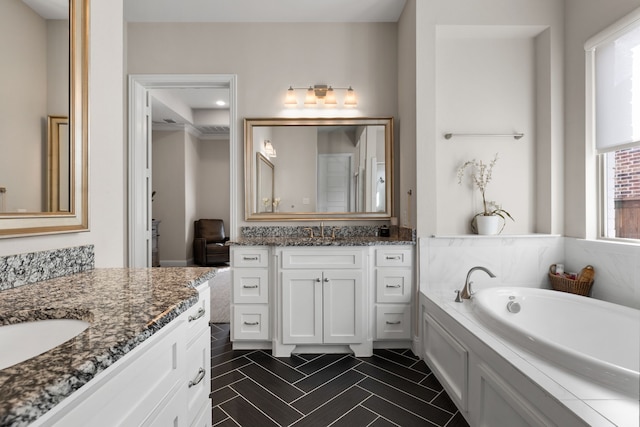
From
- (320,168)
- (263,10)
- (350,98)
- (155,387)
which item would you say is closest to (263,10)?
(263,10)

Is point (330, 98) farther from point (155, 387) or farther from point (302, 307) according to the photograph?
point (155, 387)

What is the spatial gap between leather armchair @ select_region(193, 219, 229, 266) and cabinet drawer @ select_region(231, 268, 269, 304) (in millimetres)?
3630

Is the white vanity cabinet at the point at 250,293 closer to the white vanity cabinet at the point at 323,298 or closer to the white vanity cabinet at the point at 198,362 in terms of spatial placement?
the white vanity cabinet at the point at 323,298

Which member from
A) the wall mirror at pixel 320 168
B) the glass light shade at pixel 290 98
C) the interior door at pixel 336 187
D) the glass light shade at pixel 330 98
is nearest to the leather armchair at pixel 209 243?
the wall mirror at pixel 320 168

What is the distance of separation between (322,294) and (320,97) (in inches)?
71.1

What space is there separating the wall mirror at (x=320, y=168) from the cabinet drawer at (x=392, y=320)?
2.77 feet

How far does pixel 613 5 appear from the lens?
204 centimetres

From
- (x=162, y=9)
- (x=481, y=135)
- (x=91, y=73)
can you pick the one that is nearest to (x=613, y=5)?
(x=481, y=135)

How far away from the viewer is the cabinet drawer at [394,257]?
2.54 m

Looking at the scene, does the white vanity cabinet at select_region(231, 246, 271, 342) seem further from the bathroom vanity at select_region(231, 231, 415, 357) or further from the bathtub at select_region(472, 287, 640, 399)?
the bathtub at select_region(472, 287, 640, 399)

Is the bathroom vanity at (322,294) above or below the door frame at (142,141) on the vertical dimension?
below

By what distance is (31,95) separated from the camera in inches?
43.8

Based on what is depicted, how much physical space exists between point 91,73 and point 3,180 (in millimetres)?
632

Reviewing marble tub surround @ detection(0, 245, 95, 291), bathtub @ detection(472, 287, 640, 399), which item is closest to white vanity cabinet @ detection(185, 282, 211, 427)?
marble tub surround @ detection(0, 245, 95, 291)
